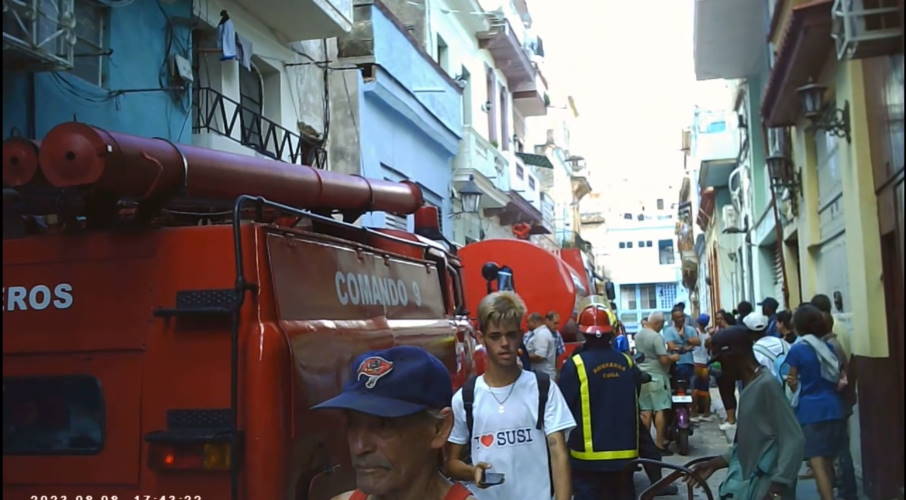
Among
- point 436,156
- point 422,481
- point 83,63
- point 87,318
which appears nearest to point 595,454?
point 87,318

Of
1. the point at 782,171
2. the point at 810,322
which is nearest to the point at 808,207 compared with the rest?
the point at 782,171

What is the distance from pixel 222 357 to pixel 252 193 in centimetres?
152

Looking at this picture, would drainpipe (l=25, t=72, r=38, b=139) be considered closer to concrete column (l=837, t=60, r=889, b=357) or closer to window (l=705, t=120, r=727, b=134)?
concrete column (l=837, t=60, r=889, b=357)

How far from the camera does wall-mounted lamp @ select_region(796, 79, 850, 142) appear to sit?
8828 mm

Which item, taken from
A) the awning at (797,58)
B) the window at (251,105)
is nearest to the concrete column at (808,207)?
the awning at (797,58)

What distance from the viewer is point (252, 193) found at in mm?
5336

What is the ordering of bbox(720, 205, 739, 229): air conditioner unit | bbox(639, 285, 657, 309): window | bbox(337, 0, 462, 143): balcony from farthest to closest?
bbox(639, 285, 657, 309): window < bbox(720, 205, 739, 229): air conditioner unit < bbox(337, 0, 462, 143): balcony

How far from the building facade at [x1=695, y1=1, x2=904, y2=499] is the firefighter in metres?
2.49

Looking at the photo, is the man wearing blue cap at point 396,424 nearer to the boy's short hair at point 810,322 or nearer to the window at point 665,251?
the boy's short hair at point 810,322

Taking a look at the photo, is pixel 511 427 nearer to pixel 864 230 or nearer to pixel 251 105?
pixel 864 230

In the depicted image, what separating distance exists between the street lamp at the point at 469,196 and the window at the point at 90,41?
1126 cm

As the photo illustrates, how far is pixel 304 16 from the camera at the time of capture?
1241 cm

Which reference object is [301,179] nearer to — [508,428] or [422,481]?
[508,428]

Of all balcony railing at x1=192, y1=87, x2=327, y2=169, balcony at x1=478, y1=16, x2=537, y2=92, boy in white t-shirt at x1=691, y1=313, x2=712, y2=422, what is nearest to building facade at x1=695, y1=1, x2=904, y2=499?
boy in white t-shirt at x1=691, y1=313, x2=712, y2=422
